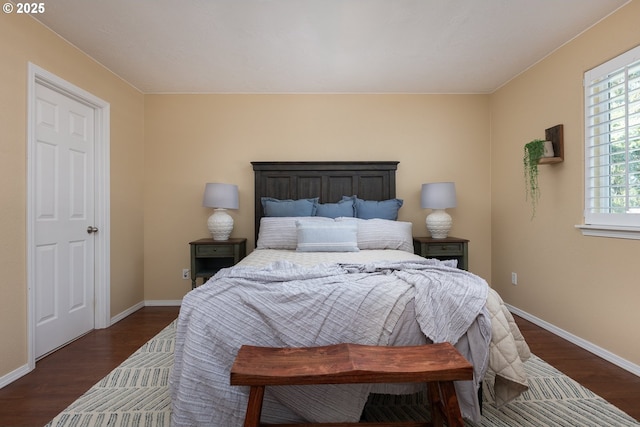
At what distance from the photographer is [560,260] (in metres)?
2.98

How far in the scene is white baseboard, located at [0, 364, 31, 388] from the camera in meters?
2.13

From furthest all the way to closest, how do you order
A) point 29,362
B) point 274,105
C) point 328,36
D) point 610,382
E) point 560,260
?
1. point 274,105
2. point 560,260
3. point 328,36
4. point 29,362
5. point 610,382

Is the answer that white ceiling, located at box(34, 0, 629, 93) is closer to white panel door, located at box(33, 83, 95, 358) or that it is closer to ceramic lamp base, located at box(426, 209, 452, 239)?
white panel door, located at box(33, 83, 95, 358)

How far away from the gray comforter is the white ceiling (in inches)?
75.8

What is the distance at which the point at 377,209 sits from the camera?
3.70 meters

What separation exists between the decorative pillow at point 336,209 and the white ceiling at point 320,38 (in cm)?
133

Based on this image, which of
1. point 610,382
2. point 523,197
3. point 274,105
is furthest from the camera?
point 274,105

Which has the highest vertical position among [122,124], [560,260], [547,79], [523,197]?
[547,79]

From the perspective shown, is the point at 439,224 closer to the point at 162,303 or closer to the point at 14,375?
the point at 162,303

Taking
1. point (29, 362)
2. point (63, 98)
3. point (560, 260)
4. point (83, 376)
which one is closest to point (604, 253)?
point (560, 260)

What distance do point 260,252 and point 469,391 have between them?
202 centimetres

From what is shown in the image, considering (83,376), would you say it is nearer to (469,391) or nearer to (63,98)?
(63,98)

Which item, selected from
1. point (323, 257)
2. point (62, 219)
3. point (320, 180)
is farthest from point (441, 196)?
point (62, 219)

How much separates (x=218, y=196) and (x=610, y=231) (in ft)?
11.4
